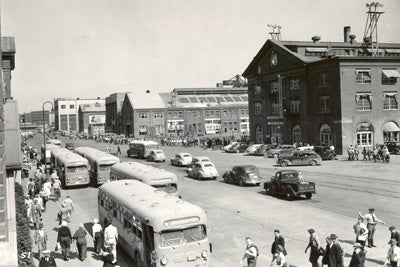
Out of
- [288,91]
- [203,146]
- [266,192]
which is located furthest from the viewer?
[203,146]

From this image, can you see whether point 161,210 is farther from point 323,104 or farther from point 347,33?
point 347,33

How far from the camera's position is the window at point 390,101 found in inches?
2108

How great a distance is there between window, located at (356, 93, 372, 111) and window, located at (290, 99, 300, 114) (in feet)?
29.4

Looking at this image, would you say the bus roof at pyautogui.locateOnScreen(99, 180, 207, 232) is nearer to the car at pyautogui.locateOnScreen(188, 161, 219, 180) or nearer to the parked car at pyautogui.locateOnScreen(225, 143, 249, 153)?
the car at pyautogui.locateOnScreen(188, 161, 219, 180)

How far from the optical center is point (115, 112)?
127m

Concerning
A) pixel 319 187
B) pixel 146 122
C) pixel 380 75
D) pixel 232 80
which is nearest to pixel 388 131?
pixel 380 75

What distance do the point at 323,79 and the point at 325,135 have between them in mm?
6680

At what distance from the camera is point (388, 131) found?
175 feet

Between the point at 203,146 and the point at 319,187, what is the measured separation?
4277 cm

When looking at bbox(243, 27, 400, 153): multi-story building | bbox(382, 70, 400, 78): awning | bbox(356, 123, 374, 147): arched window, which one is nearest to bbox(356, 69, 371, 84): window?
bbox(243, 27, 400, 153): multi-story building

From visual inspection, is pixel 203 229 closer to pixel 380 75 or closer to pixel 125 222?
pixel 125 222

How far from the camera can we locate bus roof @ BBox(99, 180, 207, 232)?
46.5ft

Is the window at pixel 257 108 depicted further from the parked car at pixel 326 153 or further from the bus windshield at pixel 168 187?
the bus windshield at pixel 168 187

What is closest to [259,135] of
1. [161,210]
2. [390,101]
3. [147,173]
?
[390,101]
